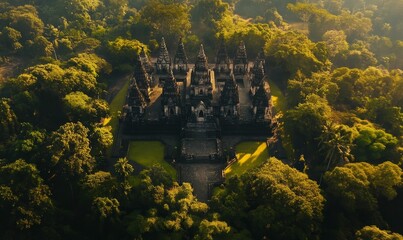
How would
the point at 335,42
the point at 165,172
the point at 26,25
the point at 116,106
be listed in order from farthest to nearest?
the point at 26,25
the point at 335,42
the point at 116,106
the point at 165,172

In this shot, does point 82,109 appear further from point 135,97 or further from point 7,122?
point 7,122

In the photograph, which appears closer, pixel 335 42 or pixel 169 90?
pixel 169 90

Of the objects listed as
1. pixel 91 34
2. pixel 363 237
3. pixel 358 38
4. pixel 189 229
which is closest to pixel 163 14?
pixel 91 34

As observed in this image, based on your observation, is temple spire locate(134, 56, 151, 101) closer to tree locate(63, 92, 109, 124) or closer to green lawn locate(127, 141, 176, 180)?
tree locate(63, 92, 109, 124)

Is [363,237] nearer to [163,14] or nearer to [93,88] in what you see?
[93,88]

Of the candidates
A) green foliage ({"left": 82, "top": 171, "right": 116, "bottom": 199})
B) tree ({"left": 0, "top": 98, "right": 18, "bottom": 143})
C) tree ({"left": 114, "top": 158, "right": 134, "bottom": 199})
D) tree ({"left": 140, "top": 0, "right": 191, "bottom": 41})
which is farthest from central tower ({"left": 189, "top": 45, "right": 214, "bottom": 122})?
tree ({"left": 140, "top": 0, "right": 191, "bottom": 41})

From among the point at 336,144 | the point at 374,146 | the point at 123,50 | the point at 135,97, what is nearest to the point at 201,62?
the point at 135,97

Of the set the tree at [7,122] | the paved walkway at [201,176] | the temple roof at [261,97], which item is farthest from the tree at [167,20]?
the paved walkway at [201,176]
